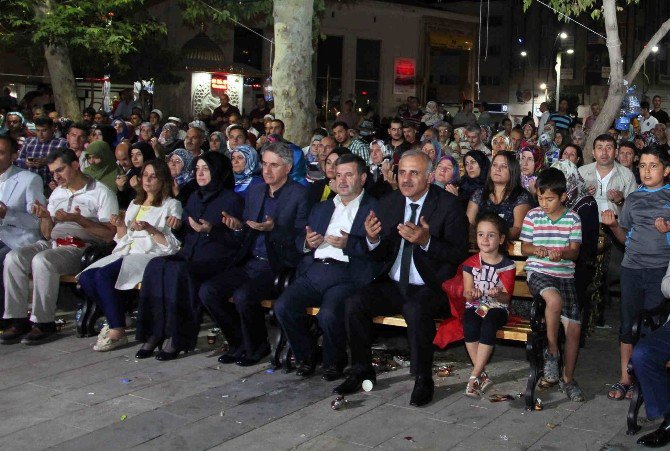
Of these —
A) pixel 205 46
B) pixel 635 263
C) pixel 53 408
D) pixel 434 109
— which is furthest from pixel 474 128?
pixel 205 46

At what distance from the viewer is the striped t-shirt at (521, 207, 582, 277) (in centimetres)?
670

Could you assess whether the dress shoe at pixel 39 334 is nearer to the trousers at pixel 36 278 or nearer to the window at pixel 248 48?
the trousers at pixel 36 278

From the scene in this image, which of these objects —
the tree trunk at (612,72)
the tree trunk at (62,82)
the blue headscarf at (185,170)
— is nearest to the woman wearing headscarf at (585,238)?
the blue headscarf at (185,170)

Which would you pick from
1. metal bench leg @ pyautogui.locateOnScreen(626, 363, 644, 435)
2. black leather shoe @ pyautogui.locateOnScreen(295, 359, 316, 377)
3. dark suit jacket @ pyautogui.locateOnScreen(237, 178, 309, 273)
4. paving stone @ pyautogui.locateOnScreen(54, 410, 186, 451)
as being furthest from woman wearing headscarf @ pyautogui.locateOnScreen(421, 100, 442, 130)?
paving stone @ pyautogui.locateOnScreen(54, 410, 186, 451)

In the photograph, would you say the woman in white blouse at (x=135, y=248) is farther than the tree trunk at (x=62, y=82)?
No

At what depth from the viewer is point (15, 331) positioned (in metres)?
8.15

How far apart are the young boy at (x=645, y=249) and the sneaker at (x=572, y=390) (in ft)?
0.74

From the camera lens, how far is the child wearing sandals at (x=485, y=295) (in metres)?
6.43

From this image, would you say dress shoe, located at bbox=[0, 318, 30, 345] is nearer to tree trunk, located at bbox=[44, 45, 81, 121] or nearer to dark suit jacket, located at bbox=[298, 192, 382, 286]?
dark suit jacket, located at bbox=[298, 192, 382, 286]

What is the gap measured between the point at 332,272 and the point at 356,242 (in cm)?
37

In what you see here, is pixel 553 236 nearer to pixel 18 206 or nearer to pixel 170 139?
pixel 18 206

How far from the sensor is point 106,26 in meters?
17.8

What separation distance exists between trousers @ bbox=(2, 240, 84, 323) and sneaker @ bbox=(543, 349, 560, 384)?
423 centimetres

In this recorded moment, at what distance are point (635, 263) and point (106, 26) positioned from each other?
1349 centimetres
